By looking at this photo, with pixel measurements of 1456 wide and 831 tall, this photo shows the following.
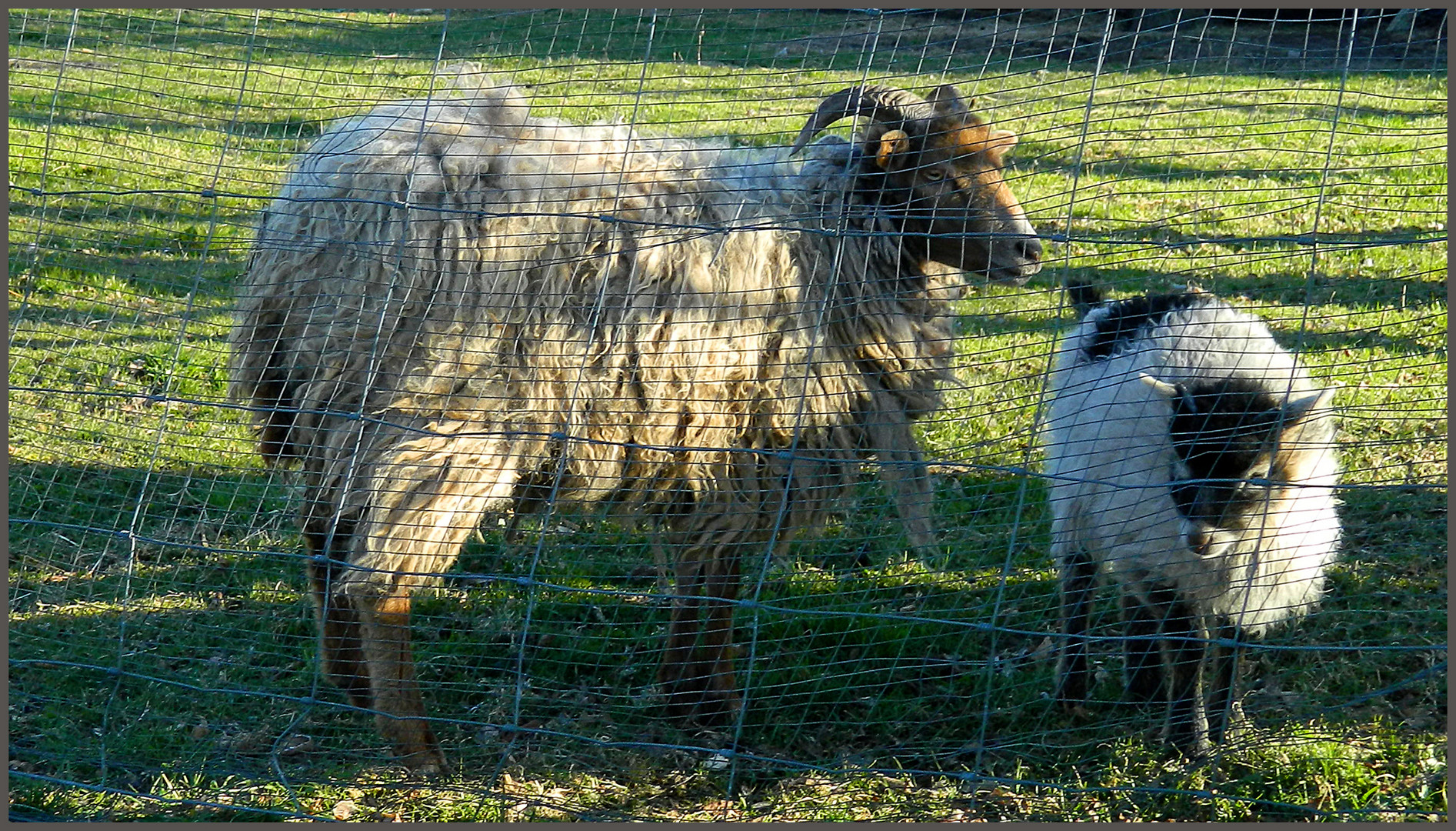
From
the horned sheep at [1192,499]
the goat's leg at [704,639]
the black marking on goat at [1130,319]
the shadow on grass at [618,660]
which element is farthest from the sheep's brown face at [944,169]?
the goat's leg at [704,639]

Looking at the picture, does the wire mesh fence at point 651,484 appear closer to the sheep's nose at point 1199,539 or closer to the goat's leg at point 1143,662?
the goat's leg at point 1143,662

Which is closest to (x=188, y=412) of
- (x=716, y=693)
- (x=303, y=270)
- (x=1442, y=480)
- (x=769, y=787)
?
(x=303, y=270)

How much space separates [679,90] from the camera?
3949 mm

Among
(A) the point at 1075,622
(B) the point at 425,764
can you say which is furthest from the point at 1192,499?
(B) the point at 425,764

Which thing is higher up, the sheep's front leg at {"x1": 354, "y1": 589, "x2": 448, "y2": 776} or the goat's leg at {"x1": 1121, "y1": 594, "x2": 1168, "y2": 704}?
the goat's leg at {"x1": 1121, "y1": 594, "x2": 1168, "y2": 704}

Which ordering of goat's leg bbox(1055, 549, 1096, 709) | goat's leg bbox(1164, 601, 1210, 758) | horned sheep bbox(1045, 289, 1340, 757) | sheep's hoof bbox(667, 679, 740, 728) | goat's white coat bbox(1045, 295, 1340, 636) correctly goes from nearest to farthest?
1. horned sheep bbox(1045, 289, 1340, 757)
2. goat's white coat bbox(1045, 295, 1340, 636)
3. goat's leg bbox(1164, 601, 1210, 758)
4. goat's leg bbox(1055, 549, 1096, 709)
5. sheep's hoof bbox(667, 679, 740, 728)

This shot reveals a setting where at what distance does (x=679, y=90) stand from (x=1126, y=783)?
2.81m

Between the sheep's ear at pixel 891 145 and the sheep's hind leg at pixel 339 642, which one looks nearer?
the sheep's ear at pixel 891 145

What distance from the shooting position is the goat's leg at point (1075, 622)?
4.16 m

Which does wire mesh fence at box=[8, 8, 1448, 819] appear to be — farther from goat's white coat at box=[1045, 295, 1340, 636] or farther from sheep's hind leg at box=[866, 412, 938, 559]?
goat's white coat at box=[1045, 295, 1340, 636]

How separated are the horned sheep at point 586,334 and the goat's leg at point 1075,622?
614 mm

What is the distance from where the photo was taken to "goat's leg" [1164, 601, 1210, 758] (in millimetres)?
3789

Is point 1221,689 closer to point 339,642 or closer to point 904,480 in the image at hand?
point 904,480

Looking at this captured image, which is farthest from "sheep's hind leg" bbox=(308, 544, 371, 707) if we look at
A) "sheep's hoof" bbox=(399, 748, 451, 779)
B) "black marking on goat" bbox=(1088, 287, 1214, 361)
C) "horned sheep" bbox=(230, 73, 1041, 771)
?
"black marking on goat" bbox=(1088, 287, 1214, 361)
